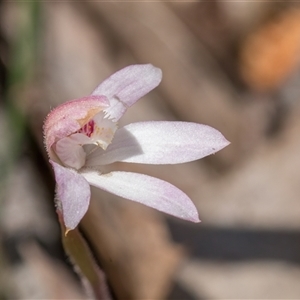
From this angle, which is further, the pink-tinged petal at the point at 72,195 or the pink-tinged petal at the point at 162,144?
the pink-tinged petal at the point at 162,144

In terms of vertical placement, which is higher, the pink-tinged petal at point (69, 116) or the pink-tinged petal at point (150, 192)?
the pink-tinged petal at point (69, 116)

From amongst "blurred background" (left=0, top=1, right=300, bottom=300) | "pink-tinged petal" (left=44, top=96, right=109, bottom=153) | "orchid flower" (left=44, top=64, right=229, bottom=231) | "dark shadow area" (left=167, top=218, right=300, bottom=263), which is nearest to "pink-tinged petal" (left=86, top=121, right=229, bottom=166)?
"orchid flower" (left=44, top=64, right=229, bottom=231)

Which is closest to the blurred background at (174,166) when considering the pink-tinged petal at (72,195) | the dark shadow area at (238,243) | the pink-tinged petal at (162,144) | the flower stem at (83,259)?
the dark shadow area at (238,243)

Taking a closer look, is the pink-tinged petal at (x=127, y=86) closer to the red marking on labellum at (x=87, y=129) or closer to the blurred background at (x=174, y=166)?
the red marking on labellum at (x=87, y=129)

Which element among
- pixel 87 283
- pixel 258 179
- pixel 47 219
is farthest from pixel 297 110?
pixel 87 283

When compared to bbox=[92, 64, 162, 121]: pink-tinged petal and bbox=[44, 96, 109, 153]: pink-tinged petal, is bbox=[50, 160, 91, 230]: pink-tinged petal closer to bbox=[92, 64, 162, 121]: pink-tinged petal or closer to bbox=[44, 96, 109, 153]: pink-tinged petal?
bbox=[44, 96, 109, 153]: pink-tinged petal

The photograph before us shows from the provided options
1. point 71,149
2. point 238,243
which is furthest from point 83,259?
point 238,243

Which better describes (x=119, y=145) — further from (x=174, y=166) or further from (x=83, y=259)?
(x=174, y=166)

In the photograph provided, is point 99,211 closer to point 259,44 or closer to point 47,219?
point 47,219
